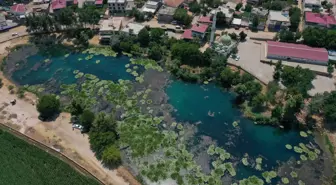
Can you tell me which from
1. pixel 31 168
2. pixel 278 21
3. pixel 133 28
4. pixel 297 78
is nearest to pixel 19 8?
pixel 133 28

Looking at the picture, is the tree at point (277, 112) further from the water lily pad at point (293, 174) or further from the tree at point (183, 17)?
the tree at point (183, 17)

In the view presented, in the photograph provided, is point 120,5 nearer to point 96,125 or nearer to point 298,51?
point 96,125

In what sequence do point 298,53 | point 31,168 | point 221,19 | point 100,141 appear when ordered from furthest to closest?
1. point 221,19
2. point 298,53
3. point 100,141
4. point 31,168

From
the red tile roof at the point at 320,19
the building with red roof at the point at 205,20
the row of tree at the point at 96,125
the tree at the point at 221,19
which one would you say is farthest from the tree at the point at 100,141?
the red tile roof at the point at 320,19

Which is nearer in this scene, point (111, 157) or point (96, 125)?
point (111, 157)

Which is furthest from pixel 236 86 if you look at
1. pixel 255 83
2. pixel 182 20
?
pixel 182 20

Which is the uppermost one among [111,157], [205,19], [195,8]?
[195,8]
